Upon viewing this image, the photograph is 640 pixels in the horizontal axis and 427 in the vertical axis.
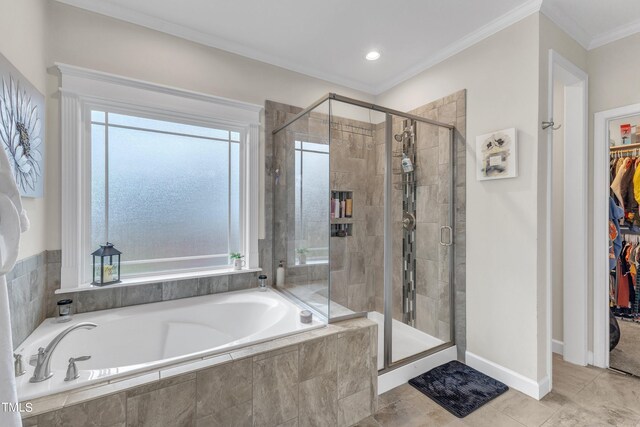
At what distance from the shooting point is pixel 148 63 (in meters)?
2.21

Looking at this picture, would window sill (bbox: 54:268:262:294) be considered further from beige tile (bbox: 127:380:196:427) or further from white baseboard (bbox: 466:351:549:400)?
white baseboard (bbox: 466:351:549:400)

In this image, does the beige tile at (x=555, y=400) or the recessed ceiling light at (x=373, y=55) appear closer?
the beige tile at (x=555, y=400)

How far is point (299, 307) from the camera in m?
2.19

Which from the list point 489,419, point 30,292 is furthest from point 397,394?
point 30,292

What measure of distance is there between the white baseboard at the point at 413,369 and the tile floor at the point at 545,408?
4 centimetres

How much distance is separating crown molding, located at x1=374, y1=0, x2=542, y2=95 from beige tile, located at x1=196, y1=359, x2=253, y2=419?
285 centimetres

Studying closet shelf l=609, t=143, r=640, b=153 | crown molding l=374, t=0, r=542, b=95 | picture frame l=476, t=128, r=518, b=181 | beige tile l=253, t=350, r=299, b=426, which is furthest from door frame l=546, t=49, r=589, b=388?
beige tile l=253, t=350, r=299, b=426

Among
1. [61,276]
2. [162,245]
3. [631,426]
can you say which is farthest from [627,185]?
[61,276]

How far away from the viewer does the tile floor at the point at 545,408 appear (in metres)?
1.76

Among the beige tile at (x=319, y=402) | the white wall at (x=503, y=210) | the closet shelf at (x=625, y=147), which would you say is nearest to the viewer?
the beige tile at (x=319, y=402)

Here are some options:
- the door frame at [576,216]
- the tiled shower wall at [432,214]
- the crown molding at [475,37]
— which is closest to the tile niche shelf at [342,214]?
the tiled shower wall at [432,214]

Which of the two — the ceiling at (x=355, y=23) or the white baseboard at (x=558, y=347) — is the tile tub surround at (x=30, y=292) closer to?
the ceiling at (x=355, y=23)

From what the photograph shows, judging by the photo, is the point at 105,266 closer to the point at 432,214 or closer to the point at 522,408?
the point at 432,214

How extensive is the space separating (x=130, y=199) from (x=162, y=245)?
434 millimetres
